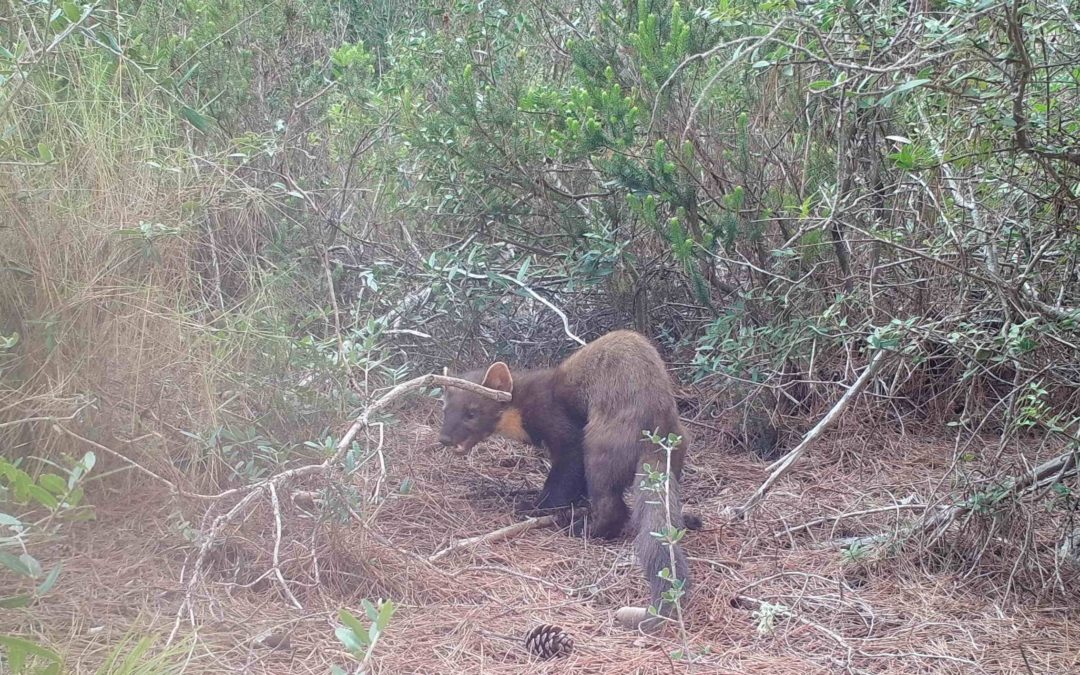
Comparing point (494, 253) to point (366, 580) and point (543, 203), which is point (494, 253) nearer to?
point (543, 203)

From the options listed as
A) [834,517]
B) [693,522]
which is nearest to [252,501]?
[693,522]

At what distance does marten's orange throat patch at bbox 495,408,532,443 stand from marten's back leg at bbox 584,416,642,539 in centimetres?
80

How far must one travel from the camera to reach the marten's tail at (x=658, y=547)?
4.16m

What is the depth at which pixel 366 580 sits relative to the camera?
4.34 meters

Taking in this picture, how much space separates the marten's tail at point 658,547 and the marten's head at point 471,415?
1402 millimetres

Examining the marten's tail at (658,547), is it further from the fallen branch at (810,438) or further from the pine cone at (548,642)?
the fallen branch at (810,438)

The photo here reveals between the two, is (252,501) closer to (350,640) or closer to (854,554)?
(350,640)

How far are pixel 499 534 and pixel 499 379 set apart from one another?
1093 millimetres

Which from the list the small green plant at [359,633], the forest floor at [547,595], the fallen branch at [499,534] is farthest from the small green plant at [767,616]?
the small green plant at [359,633]

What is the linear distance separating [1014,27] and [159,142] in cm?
421

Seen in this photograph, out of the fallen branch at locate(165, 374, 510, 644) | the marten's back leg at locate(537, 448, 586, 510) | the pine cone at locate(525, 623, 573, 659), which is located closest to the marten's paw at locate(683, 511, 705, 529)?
the marten's back leg at locate(537, 448, 586, 510)

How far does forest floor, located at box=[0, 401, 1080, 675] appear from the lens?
374cm

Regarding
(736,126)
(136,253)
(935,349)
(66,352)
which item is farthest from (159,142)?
(935,349)

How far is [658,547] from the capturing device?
445 cm
